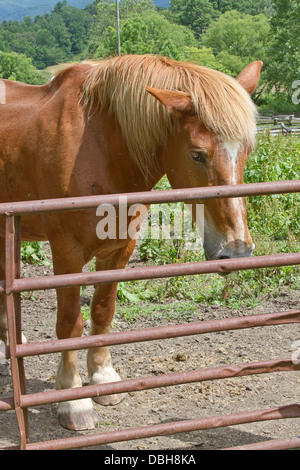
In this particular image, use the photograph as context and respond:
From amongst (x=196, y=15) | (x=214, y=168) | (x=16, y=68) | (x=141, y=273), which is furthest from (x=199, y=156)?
(x=196, y=15)

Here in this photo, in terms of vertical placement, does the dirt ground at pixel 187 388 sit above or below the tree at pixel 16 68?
below

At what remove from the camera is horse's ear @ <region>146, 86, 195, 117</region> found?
2.50 metres

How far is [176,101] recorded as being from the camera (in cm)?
255

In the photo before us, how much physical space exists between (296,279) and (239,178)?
2939 millimetres

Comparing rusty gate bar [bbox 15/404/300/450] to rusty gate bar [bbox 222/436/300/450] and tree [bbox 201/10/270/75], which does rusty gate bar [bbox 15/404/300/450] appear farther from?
tree [bbox 201/10/270/75]

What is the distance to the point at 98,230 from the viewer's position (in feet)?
9.80

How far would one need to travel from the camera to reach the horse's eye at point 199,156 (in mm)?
2580

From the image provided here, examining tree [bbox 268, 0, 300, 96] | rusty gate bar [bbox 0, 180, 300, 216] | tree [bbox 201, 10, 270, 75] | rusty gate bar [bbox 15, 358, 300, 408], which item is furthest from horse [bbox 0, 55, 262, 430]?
tree [bbox 201, 10, 270, 75]

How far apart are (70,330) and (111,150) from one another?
3.75 feet

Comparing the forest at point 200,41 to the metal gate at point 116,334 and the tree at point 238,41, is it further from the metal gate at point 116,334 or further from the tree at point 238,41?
the metal gate at point 116,334

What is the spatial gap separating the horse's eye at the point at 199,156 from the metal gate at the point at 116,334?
0.44 metres

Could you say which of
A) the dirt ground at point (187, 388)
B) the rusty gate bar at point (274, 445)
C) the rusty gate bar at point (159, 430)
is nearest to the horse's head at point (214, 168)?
the rusty gate bar at point (159, 430)

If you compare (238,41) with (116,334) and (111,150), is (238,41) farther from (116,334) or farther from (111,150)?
(116,334)

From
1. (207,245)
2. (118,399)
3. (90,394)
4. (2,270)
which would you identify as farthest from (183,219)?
(90,394)
